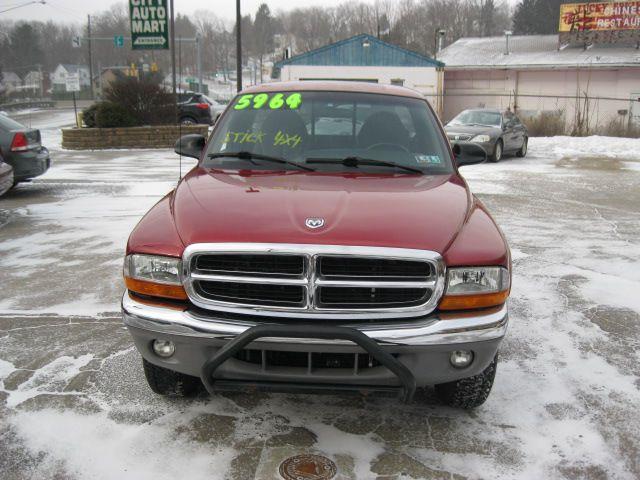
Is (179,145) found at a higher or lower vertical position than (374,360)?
higher

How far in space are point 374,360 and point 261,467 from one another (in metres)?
0.73

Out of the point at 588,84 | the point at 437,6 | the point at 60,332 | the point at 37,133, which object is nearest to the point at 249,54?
the point at 437,6

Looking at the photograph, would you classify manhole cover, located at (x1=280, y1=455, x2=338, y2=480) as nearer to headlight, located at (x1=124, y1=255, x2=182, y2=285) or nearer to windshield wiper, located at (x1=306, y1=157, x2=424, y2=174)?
headlight, located at (x1=124, y1=255, x2=182, y2=285)

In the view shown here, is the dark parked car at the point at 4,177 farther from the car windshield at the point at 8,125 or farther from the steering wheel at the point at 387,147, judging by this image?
the steering wheel at the point at 387,147

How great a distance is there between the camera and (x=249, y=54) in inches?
4363

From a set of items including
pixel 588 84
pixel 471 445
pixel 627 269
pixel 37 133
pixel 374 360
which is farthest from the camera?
pixel 588 84

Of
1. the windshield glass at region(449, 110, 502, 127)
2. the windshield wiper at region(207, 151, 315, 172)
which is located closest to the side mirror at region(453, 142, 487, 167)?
the windshield wiper at region(207, 151, 315, 172)

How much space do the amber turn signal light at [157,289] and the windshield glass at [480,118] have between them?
1487 cm

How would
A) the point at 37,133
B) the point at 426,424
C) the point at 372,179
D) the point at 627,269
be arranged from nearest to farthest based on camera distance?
the point at 426,424
the point at 372,179
the point at 627,269
the point at 37,133

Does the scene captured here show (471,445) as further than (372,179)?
No

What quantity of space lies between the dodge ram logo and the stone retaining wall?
15858 mm

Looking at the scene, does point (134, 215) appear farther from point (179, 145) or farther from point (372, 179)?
point (372, 179)

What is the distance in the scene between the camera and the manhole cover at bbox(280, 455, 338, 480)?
2.79 meters

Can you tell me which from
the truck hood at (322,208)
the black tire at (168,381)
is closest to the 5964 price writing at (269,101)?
the truck hood at (322,208)
